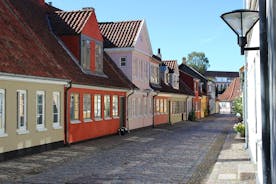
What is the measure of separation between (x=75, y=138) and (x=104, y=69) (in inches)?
275

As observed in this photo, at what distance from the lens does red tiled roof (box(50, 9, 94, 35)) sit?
74.3 feet

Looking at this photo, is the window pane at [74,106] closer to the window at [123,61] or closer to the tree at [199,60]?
the window at [123,61]

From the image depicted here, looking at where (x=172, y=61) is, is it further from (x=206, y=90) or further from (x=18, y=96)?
(x=18, y=96)

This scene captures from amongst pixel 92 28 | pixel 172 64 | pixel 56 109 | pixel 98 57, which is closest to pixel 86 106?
pixel 56 109

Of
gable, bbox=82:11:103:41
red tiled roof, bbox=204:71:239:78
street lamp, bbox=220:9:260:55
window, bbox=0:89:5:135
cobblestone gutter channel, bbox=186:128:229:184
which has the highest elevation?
red tiled roof, bbox=204:71:239:78

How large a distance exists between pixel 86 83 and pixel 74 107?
116 centimetres

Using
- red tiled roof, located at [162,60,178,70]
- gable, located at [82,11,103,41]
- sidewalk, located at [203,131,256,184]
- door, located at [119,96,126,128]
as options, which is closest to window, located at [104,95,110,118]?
door, located at [119,96,126,128]

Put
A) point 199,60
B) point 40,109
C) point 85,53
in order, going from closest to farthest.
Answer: point 40,109 → point 85,53 → point 199,60

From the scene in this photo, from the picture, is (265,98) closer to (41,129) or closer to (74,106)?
(41,129)

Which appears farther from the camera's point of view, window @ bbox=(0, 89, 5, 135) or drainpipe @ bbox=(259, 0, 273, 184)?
window @ bbox=(0, 89, 5, 135)

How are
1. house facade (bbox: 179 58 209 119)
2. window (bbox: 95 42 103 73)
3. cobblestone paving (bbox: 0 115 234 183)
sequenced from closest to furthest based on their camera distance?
cobblestone paving (bbox: 0 115 234 183), window (bbox: 95 42 103 73), house facade (bbox: 179 58 209 119)

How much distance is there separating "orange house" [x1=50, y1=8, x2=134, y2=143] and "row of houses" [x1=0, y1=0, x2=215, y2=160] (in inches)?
1.7

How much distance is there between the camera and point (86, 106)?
72.0 ft

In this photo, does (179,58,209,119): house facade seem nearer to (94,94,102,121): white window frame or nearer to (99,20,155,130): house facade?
(99,20,155,130): house facade
